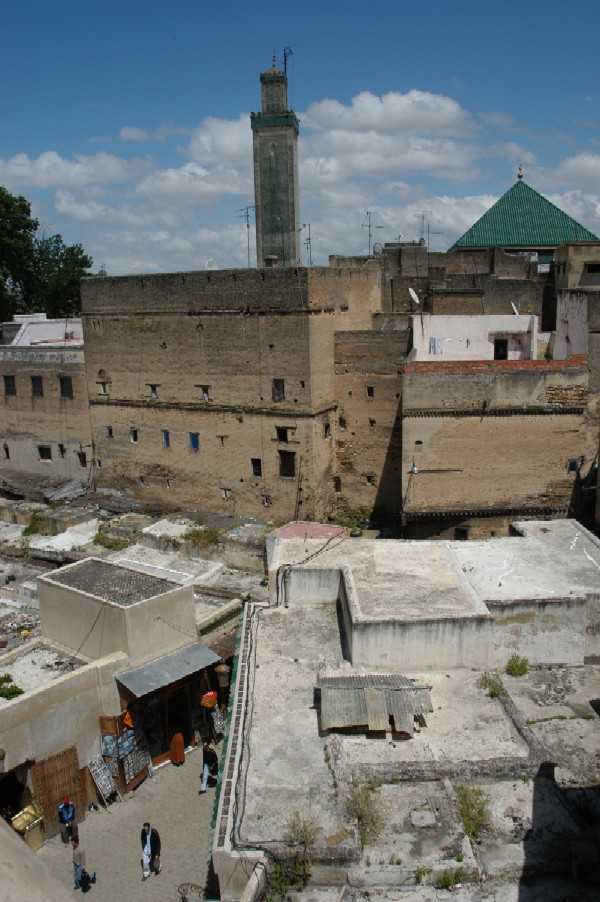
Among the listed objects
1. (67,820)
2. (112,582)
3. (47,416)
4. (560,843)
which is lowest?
(67,820)

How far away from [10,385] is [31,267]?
51.9 feet

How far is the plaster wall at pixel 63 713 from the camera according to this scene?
11734mm

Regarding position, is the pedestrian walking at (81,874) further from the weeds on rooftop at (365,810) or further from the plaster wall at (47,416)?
the plaster wall at (47,416)

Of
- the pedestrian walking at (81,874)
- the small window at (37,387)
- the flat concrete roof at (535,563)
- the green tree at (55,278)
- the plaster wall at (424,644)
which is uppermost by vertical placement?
the green tree at (55,278)

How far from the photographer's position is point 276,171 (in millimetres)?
31672

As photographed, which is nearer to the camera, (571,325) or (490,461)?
(490,461)

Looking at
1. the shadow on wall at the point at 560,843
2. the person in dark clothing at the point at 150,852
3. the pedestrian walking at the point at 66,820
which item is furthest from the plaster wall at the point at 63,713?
the shadow on wall at the point at 560,843

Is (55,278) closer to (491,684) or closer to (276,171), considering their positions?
(276,171)

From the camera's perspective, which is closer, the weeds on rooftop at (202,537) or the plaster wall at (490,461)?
the plaster wall at (490,461)

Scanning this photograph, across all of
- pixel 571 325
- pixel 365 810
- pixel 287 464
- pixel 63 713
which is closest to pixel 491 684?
pixel 365 810

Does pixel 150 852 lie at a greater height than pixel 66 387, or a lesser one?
lesser

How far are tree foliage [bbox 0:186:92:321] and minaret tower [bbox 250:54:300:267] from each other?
12.5 metres

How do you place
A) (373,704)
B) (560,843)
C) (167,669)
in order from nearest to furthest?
(560,843) < (373,704) < (167,669)

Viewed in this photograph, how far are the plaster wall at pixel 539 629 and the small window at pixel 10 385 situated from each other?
21.2m
